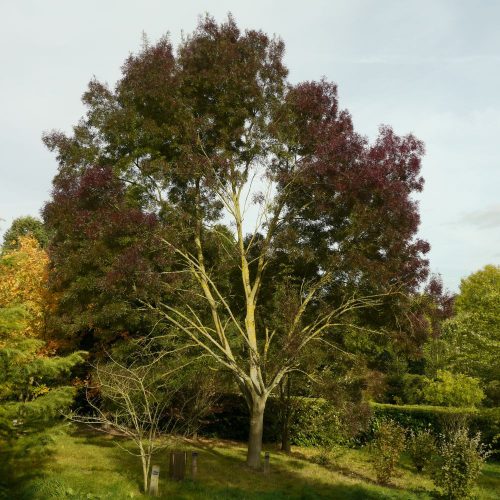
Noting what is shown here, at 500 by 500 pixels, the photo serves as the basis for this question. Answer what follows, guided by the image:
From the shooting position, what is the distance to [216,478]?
11.9m

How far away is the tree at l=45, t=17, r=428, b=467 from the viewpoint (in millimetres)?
13305

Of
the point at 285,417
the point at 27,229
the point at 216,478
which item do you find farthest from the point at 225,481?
the point at 27,229

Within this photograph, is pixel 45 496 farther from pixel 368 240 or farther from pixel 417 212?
pixel 417 212

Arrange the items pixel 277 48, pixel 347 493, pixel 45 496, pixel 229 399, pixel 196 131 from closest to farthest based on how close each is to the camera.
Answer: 1. pixel 45 496
2. pixel 347 493
3. pixel 196 131
4. pixel 277 48
5. pixel 229 399

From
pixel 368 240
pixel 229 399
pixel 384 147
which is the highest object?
pixel 384 147

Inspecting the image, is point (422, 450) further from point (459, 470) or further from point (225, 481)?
point (225, 481)

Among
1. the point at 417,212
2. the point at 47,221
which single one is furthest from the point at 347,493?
the point at 47,221

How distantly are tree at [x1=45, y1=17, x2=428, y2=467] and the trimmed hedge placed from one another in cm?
372

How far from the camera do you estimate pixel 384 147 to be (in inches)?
531

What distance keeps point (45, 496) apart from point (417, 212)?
448 inches

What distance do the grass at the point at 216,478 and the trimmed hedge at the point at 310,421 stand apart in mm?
1300

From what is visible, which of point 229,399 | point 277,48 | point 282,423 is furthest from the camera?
point 229,399

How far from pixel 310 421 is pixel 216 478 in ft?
23.3

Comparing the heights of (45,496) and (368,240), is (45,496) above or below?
below
